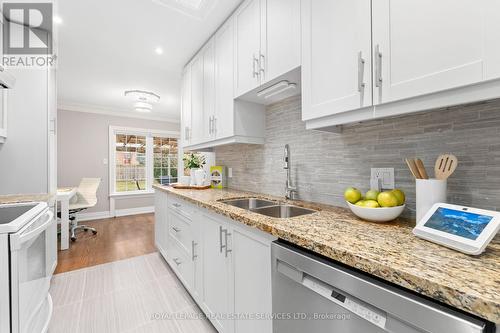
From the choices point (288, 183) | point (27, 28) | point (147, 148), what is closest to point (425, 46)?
point (288, 183)

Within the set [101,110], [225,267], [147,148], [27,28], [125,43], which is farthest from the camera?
[147,148]

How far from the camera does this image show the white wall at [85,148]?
4633mm

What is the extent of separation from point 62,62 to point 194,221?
2892 mm

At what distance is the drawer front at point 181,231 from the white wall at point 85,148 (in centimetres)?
363

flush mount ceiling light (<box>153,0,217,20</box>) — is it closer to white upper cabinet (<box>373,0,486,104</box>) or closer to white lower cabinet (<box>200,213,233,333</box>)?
white upper cabinet (<box>373,0,486,104</box>)

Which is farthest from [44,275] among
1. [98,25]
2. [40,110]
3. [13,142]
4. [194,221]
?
[98,25]

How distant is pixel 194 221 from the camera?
5.79ft

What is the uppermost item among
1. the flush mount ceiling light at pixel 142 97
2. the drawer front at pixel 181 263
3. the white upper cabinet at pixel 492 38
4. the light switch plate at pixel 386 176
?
the flush mount ceiling light at pixel 142 97

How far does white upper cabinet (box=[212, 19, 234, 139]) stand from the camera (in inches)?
76.3

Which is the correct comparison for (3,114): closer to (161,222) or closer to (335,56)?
(161,222)

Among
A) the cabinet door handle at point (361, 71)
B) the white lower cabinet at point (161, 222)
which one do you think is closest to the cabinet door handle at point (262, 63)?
the cabinet door handle at point (361, 71)

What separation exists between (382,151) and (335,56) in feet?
1.88

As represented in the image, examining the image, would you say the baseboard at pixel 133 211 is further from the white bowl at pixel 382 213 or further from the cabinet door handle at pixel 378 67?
the cabinet door handle at pixel 378 67

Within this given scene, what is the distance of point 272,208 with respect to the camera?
165 cm
